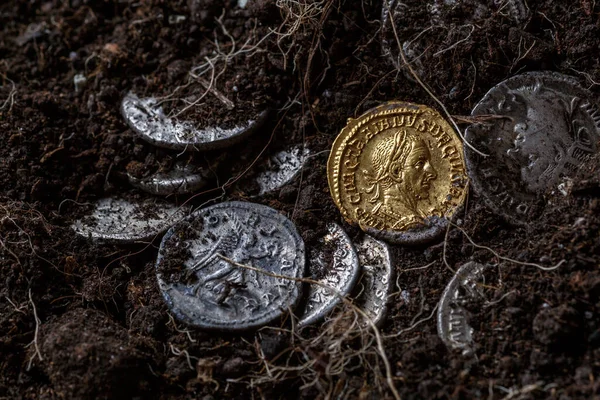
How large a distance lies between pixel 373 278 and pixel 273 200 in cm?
54

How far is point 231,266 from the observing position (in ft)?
8.34

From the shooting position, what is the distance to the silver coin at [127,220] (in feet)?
8.80

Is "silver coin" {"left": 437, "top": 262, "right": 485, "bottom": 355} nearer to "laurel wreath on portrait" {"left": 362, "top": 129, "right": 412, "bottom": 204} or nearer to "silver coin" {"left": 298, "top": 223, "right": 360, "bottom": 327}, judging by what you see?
"silver coin" {"left": 298, "top": 223, "right": 360, "bottom": 327}

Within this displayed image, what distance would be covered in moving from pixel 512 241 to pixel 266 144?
3.56 feet

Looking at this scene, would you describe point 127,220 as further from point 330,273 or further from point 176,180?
point 330,273

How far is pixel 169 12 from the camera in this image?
315 centimetres

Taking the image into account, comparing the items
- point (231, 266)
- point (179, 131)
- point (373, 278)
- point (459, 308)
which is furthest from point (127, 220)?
point (459, 308)

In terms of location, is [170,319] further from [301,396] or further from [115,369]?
[301,396]

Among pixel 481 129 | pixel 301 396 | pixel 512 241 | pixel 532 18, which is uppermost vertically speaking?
pixel 532 18

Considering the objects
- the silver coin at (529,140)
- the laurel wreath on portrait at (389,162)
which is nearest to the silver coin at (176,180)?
the laurel wreath on portrait at (389,162)

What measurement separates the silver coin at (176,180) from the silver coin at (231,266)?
149mm

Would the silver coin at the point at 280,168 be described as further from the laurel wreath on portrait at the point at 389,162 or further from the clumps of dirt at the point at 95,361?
the clumps of dirt at the point at 95,361

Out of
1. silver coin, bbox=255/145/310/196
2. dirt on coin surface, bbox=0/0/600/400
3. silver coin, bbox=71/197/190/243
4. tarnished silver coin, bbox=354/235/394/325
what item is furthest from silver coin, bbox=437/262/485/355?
silver coin, bbox=71/197/190/243

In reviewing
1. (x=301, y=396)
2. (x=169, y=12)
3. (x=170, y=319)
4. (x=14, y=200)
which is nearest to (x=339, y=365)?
(x=301, y=396)
